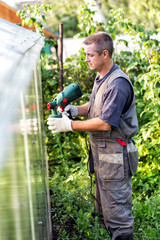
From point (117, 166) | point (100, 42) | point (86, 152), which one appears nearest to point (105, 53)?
point (100, 42)

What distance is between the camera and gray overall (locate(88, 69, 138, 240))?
2316 mm

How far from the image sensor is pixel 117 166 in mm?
2311

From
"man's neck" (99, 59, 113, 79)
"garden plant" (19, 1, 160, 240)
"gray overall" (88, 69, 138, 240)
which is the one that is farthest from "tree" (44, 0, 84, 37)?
"gray overall" (88, 69, 138, 240)

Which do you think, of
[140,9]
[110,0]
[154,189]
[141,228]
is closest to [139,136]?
[154,189]

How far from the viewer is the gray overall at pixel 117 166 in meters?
2.32

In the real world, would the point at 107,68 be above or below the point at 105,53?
below

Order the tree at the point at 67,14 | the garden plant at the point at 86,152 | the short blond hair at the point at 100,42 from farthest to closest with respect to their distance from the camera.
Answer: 1. the tree at the point at 67,14
2. the garden plant at the point at 86,152
3. the short blond hair at the point at 100,42

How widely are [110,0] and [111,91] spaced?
2519 centimetres

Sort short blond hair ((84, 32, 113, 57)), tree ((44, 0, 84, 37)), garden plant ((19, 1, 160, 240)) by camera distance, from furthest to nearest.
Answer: tree ((44, 0, 84, 37)) < garden plant ((19, 1, 160, 240)) < short blond hair ((84, 32, 113, 57))

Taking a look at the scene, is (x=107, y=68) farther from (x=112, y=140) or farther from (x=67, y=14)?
(x=67, y=14)

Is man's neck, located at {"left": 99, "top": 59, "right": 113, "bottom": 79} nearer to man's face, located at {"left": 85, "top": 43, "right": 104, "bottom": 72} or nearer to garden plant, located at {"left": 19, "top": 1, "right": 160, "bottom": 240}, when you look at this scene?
man's face, located at {"left": 85, "top": 43, "right": 104, "bottom": 72}

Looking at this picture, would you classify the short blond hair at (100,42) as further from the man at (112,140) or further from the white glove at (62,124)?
the white glove at (62,124)

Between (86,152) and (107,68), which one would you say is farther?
(86,152)

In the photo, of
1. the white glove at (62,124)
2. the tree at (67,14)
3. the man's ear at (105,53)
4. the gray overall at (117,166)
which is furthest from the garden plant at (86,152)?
the tree at (67,14)
